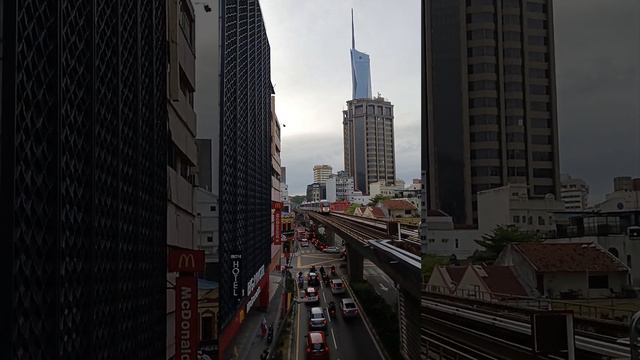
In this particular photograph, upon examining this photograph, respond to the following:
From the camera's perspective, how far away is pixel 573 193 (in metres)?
4.33

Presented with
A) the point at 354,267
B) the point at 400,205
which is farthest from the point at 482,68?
the point at 400,205

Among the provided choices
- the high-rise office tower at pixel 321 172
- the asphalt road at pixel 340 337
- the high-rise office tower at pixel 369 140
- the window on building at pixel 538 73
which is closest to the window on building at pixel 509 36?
the window on building at pixel 538 73

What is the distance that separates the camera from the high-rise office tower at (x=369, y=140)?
9688 centimetres

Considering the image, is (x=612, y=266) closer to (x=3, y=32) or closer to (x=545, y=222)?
(x=545, y=222)

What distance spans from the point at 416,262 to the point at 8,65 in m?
7.69

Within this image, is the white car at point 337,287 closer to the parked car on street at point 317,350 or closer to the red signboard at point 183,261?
the parked car on street at point 317,350

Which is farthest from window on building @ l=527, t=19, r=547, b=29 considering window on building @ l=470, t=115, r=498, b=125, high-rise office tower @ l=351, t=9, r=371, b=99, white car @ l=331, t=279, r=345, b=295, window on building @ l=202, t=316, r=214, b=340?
high-rise office tower @ l=351, t=9, r=371, b=99

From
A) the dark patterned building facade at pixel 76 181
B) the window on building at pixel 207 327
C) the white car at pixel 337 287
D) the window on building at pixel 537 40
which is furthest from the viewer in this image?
the white car at pixel 337 287

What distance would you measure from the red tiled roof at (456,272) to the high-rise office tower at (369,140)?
300 feet

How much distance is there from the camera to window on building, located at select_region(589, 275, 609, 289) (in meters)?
3.84

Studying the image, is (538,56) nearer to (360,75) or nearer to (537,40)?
(537,40)

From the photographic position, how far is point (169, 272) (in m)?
8.38

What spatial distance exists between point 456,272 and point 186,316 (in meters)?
4.40

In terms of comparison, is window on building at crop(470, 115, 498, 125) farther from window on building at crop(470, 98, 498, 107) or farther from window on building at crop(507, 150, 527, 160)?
window on building at crop(507, 150, 527, 160)
